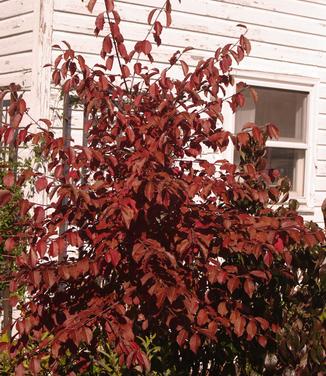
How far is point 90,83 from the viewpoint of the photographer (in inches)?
169

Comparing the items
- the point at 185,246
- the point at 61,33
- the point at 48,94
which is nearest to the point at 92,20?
the point at 61,33

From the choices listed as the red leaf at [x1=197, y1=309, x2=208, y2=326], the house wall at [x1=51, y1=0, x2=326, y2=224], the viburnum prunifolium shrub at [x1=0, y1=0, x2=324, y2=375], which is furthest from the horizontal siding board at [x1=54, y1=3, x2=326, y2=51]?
the red leaf at [x1=197, y1=309, x2=208, y2=326]

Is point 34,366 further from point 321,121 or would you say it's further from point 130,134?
point 321,121

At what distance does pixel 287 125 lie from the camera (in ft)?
27.0

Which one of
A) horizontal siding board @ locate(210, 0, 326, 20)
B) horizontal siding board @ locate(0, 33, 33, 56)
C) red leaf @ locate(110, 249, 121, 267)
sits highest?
horizontal siding board @ locate(210, 0, 326, 20)

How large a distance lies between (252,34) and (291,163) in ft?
4.79

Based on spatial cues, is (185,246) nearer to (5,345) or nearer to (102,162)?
(102,162)

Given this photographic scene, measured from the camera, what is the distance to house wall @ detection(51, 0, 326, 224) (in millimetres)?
6781

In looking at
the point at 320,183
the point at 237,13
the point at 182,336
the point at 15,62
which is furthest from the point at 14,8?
the point at 182,336

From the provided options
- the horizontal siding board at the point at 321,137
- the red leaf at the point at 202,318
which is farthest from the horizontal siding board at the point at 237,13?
the red leaf at the point at 202,318

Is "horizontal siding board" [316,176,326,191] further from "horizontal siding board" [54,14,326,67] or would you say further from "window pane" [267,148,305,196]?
"horizontal siding board" [54,14,326,67]

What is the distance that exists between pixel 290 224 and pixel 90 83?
4.41ft

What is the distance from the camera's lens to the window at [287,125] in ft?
26.4

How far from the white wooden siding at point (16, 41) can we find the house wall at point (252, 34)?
331mm
